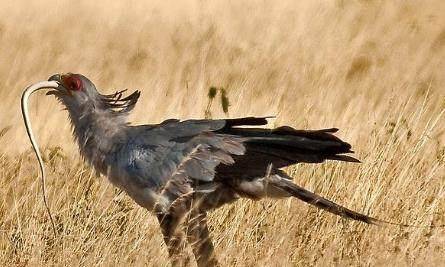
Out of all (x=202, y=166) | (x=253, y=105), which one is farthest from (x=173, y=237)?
(x=253, y=105)

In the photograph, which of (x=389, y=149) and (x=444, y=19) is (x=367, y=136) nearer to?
(x=389, y=149)

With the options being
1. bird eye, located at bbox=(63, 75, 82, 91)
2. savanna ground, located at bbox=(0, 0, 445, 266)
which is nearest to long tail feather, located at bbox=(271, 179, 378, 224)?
savanna ground, located at bbox=(0, 0, 445, 266)

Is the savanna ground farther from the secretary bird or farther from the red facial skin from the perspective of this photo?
the red facial skin

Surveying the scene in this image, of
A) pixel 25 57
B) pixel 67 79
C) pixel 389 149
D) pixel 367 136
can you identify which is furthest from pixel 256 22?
pixel 67 79

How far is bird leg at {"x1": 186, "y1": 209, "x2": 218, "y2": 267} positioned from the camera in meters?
5.82

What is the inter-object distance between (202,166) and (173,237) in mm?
347

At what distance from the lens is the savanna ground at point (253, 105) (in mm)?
6047

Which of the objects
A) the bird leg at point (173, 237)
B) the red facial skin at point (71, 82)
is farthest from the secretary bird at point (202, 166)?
the red facial skin at point (71, 82)

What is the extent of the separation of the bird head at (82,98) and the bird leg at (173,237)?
652 millimetres

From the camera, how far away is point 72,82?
627cm

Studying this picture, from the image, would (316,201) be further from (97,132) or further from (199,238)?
(97,132)

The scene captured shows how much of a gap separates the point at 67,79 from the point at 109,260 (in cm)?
103

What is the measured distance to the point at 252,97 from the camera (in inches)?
410

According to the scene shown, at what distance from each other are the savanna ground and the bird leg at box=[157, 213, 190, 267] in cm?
6
